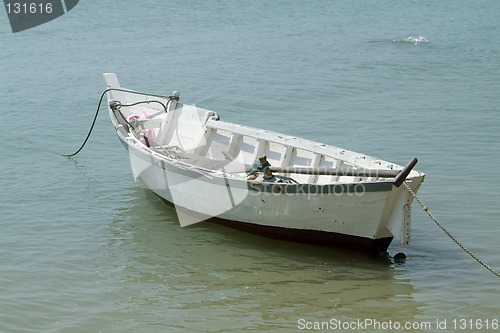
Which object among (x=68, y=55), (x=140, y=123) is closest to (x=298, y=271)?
(x=140, y=123)

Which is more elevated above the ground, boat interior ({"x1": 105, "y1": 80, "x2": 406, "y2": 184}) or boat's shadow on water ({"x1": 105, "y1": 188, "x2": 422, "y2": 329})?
boat interior ({"x1": 105, "y1": 80, "x2": 406, "y2": 184})

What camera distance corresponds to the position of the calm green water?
1088 cm

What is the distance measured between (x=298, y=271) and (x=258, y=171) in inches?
69.0

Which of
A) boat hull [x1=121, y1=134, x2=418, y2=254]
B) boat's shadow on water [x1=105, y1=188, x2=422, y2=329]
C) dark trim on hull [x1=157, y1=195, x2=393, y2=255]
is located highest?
boat hull [x1=121, y1=134, x2=418, y2=254]

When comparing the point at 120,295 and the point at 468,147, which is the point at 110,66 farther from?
the point at 120,295

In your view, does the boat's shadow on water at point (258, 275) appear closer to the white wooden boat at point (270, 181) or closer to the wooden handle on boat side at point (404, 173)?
the white wooden boat at point (270, 181)

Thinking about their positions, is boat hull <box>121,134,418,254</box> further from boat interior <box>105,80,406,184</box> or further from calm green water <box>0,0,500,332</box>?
boat interior <box>105,80,406,184</box>

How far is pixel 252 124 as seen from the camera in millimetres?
20469

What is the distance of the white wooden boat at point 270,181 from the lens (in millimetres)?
11156

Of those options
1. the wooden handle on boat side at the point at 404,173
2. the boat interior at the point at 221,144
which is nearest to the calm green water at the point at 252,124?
the boat interior at the point at 221,144

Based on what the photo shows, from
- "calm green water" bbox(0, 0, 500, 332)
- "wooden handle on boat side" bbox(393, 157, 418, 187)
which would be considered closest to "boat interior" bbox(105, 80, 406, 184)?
"wooden handle on boat side" bbox(393, 157, 418, 187)

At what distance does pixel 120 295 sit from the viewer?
1136cm

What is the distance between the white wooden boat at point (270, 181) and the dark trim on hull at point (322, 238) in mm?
16

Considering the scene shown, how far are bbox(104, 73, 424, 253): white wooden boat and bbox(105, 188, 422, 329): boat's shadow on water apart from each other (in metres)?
0.26
